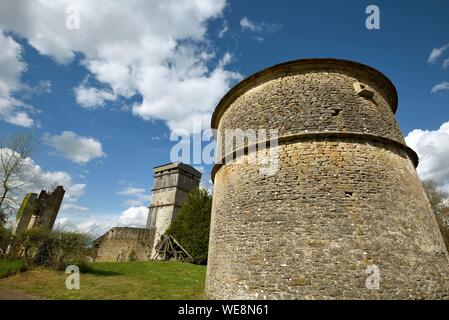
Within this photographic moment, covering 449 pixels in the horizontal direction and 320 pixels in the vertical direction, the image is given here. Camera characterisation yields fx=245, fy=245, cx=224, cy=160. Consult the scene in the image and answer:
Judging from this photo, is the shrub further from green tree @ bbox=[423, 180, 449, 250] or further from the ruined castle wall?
green tree @ bbox=[423, 180, 449, 250]

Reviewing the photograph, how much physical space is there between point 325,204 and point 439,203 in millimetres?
19281

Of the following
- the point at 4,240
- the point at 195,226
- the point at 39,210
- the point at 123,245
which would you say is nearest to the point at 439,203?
the point at 195,226

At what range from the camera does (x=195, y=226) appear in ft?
59.3

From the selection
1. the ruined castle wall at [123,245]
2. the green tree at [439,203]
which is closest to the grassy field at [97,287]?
the ruined castle wall at [123,245]

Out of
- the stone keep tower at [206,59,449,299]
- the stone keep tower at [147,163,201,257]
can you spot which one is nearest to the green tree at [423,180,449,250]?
the stone keep tower at [206,59,449,299]

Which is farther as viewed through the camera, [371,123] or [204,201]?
[204,201]

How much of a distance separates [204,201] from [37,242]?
10215 millimetres

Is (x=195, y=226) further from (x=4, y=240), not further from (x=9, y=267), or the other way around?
(x=4, y=240)

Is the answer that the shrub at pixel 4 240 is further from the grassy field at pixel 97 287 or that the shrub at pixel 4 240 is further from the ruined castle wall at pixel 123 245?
the ruined castle wall at pixel 123 245

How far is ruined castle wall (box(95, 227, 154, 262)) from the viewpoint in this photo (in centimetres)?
2120

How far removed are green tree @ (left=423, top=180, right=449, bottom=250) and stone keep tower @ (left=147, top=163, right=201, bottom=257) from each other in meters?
21.4
